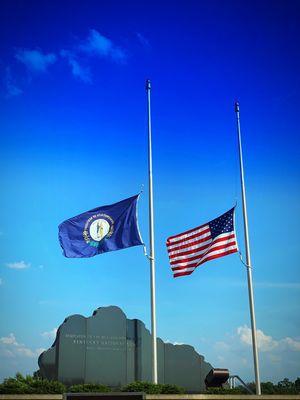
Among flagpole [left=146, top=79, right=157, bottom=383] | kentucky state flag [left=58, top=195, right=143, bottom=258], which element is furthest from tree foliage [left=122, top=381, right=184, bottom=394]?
kentucky state flag [left=58, top=195, right=143, bottom=258]

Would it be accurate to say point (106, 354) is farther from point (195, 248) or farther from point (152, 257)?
point (195, 248)

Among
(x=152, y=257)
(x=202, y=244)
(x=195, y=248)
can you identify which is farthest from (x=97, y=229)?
(x=202, y=244)

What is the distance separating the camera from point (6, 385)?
2428 cm

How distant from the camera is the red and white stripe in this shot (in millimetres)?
27297

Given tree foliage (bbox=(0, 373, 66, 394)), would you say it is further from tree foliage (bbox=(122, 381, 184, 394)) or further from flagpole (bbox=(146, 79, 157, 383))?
flagpole (bbox=(146, 79, 157, 383))

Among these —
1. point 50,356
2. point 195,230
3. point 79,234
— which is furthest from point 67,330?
point 195,230

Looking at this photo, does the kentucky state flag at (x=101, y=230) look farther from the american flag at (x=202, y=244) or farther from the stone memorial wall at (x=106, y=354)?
the stone memorial wall at (x=106, y=354)

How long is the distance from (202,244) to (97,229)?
5391 mm

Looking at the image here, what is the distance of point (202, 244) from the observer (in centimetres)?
2759

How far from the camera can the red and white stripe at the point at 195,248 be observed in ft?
89.6

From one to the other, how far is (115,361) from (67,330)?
122 inches

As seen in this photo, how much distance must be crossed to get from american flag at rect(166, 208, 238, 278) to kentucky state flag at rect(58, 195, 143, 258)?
205cm

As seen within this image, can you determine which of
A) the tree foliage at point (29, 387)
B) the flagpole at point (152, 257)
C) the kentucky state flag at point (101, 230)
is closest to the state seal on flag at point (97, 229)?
the kentucky state flag at point (101, 230)

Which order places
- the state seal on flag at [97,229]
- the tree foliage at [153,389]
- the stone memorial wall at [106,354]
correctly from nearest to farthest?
1. the tree foliage at [153,389]
2. the state seal on flag at [97,229]
3. the stone memorial wall at [106,354]
